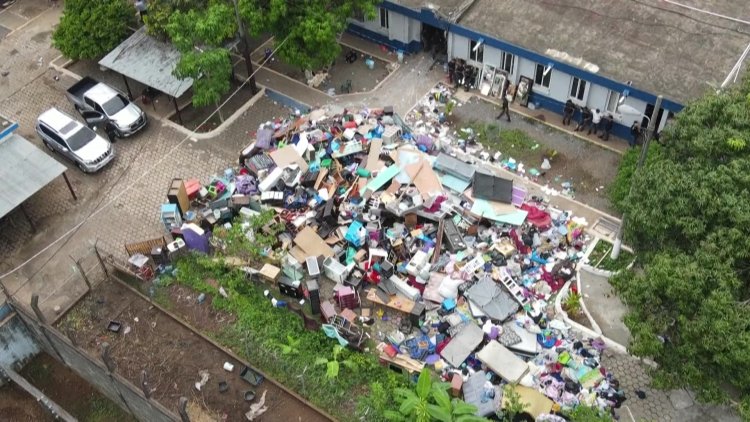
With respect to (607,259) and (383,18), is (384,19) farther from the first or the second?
(607,259)

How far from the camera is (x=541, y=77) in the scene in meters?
26.8

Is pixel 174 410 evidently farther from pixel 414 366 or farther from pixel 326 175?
pixel 326 175

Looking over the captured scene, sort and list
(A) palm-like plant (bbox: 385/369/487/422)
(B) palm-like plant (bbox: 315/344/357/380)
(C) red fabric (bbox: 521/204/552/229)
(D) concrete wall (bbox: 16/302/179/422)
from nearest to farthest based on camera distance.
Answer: (A) palm-like plant (bbox: 385/369/487/422) → (D) concrete wall (bbox: 16/302/179/422) → (B) palm-like plant (bbox: 315/344/357/380) → (C) red fabric (bbox: 521/204/552/229)

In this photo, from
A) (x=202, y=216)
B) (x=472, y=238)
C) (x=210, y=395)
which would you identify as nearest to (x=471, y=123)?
(x=472, y=238)

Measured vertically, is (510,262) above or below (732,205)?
below

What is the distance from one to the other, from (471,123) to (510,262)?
24.7 feet

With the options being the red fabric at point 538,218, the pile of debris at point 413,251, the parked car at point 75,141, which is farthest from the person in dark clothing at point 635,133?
the parked car at point 75,141

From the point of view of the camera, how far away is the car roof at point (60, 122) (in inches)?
1009

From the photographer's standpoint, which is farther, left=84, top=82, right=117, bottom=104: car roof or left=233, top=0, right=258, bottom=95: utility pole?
left=84, top=82, right=117, bottom=104: car roof

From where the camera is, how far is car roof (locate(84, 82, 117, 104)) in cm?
2702

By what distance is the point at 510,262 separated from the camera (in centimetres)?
2131

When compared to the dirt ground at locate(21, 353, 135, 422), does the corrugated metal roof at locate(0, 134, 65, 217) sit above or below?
above

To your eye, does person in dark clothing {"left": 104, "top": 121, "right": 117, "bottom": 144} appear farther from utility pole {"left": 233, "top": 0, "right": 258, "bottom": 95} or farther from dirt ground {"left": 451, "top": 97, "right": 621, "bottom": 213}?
dirt ground {"left": 451, "top": 97, "right": 621, "bottom": 213}

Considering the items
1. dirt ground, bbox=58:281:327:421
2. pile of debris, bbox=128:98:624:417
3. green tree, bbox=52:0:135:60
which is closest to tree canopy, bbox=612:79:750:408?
pile of debris, bbox=128:98:624:417
